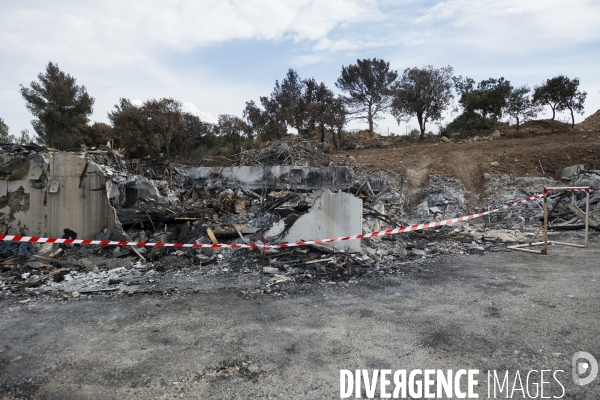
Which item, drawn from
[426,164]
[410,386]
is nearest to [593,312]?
[410,386]

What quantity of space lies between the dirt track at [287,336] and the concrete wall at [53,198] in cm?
356

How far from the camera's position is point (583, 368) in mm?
3242

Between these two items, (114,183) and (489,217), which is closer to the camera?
(114,183)

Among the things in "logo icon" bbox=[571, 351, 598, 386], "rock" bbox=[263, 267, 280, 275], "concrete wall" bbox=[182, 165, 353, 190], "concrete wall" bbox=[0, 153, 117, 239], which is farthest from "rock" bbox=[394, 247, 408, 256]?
"concrete wall" bbox=[182, 165, 353, 190]

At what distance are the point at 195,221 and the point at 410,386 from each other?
7.07 metres

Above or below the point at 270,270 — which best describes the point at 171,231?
above

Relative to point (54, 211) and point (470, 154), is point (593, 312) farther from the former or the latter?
point (470, 154)

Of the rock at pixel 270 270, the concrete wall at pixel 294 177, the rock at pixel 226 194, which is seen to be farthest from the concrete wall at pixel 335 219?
the concrete wall at pixel 294 177

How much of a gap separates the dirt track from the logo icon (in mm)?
70

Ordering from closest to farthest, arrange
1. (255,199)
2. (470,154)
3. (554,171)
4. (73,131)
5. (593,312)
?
(593,312) < (255,199) < (554,171) < (470,154) < (73,131)

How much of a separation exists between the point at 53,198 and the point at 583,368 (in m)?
10.0

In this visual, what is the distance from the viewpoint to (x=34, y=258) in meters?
7.39

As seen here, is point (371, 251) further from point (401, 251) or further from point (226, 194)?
point (226, 194)

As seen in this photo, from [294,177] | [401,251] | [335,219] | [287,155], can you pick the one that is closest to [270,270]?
[335,219]
